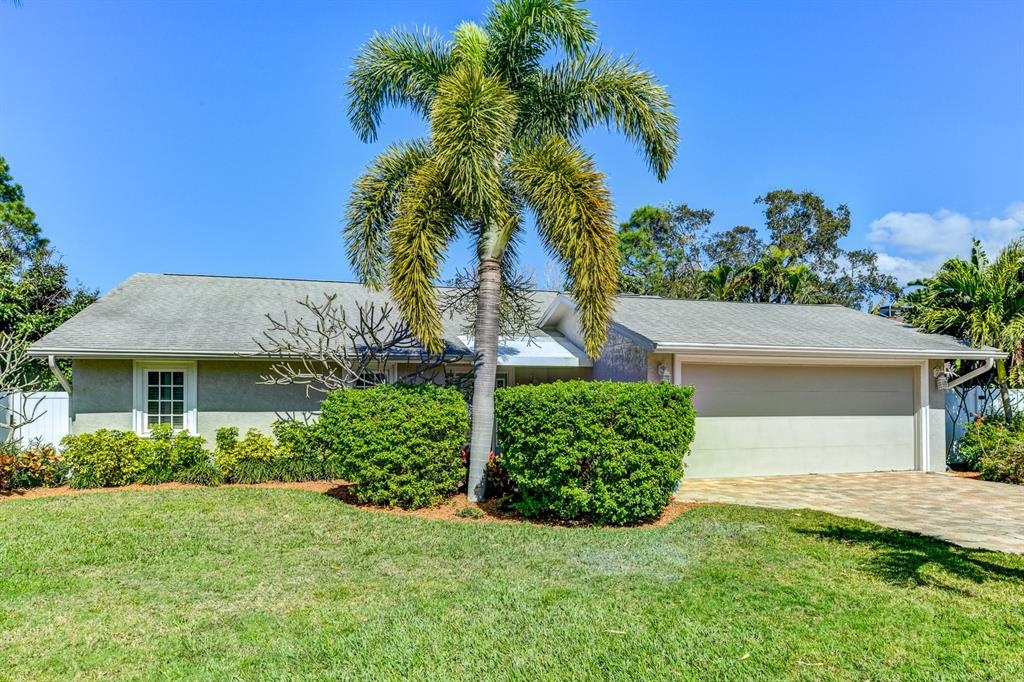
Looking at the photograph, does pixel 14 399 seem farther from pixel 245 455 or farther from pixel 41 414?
pixel 245 455

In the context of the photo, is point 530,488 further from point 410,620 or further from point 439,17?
point 439,17

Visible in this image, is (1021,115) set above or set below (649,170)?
above

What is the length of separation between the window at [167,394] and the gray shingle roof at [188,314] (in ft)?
2.29

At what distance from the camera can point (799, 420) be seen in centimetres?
1386

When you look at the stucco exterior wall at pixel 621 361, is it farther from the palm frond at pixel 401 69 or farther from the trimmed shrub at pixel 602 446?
the palm frond at pixel 401 69

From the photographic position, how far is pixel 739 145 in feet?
67.7

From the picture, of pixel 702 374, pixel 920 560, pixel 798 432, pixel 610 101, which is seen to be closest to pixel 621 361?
pixel 702 374

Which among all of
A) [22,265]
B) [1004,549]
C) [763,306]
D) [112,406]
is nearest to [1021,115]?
[763,306]

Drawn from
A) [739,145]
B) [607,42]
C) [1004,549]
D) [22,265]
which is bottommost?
[1004,549]

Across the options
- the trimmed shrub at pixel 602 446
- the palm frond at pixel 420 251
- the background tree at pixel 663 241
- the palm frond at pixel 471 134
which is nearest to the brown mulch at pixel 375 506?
the trimmed shrub at pixel 602 446

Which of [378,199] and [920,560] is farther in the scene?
[378,199]

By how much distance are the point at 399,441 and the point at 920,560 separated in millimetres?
6877

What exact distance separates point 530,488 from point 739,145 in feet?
52.3

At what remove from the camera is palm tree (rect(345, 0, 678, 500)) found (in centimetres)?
936
